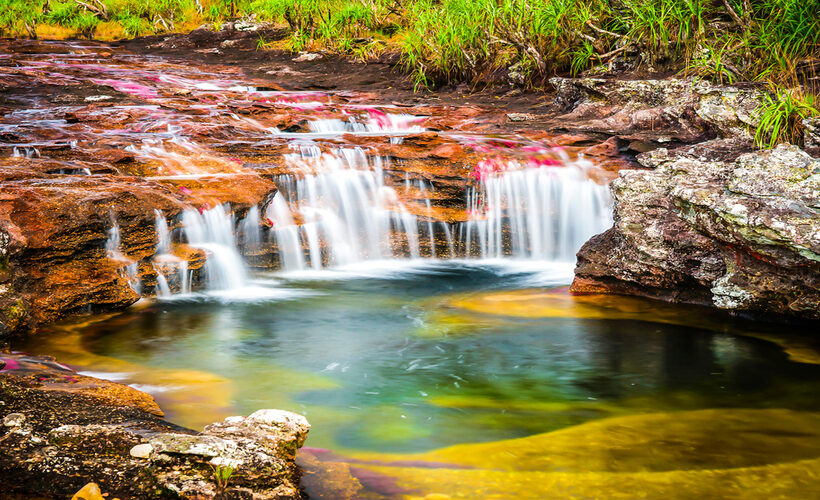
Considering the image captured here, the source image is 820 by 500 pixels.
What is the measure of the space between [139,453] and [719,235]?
3.95 meters

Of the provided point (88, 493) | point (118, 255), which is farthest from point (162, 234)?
point (88, 493)

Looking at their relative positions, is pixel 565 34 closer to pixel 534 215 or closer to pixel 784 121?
pixel 534 215

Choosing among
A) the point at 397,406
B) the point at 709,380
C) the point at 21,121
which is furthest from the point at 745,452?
the point at 21,121

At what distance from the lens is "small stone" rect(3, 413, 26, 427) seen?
267 centimetres

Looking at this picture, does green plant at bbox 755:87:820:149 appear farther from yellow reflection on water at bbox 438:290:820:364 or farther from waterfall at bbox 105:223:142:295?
waterfall at bbox 105:223:142:295

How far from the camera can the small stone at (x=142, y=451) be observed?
8.08 feet

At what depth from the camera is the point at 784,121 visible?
6.11m

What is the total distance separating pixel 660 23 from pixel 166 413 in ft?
27.6

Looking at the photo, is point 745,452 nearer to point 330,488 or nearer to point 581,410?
point 581,410

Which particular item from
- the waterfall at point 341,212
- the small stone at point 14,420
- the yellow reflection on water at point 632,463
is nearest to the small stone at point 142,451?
the small stone at point 14,420

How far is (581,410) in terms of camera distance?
3674mm

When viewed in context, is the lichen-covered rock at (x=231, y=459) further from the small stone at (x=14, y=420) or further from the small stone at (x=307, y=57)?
the small stone at (x=307, y=57)

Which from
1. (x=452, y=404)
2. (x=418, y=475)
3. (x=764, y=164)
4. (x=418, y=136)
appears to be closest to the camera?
(x=418, y=475)

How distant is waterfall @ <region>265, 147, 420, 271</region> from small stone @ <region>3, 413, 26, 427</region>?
438 cm
